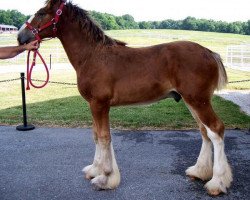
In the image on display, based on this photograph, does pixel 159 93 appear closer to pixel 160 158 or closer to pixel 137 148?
pixel 160 158

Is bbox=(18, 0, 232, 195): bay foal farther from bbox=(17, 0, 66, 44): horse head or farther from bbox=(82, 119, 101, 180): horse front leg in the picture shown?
bbox=(82, 119, 101, 180): horse front leg

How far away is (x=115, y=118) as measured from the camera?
25.7 feet

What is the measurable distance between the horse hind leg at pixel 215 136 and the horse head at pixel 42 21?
1935mm

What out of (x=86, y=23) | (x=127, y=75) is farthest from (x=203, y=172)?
(x=86, y=23)

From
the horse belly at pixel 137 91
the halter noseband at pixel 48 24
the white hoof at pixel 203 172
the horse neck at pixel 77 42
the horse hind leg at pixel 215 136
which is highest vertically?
the halter noseband at pixel 48 24

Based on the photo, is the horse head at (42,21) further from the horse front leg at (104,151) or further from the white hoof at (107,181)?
the white hoof at (107,181)

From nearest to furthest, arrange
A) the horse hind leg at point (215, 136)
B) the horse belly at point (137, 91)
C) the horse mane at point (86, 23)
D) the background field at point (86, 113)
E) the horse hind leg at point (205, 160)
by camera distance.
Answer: the horse hind leg at point (215, 136), the horse belly at point (137, 91), the horse mane at point (86, 23), the horse hind leg at point (205, 160), the background field at point (86, 113)

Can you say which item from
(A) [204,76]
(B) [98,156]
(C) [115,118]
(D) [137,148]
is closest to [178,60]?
(A) [204,76]

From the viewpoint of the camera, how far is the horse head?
13.1ft

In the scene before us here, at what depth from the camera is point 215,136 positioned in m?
3.91

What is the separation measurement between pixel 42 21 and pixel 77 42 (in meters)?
0.50

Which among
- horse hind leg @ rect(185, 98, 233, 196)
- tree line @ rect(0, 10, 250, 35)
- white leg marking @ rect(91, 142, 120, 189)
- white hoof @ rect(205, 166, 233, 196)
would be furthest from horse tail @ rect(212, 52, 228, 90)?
tree line @ rect(0, 10, 250, 35)

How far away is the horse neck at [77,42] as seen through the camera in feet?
13.6

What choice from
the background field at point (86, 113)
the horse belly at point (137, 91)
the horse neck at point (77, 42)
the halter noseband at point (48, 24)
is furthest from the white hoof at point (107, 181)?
the background field at point (86, 113)
